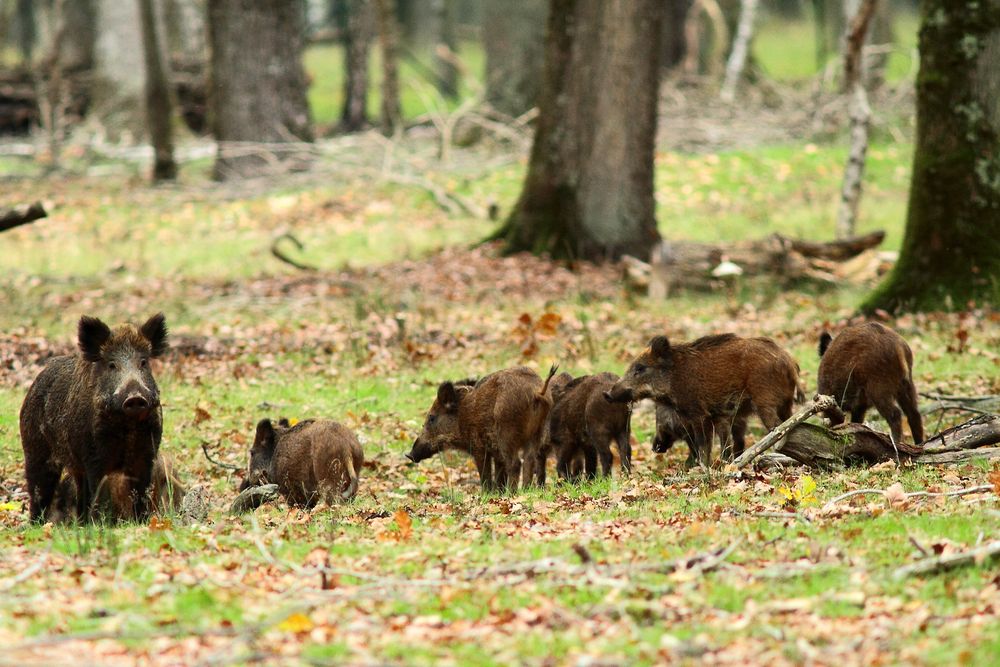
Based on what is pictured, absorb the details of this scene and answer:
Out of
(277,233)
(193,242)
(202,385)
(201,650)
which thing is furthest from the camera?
(193,242)

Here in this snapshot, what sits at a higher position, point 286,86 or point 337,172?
point 286,86

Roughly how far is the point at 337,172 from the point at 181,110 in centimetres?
1007

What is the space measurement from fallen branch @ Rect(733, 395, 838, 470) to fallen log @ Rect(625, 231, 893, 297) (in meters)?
8.79

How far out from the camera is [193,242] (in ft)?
79.2

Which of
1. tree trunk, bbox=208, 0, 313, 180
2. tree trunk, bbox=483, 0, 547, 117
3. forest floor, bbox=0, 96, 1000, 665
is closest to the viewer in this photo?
forest floor, bbox=0, 96, 1000, 665

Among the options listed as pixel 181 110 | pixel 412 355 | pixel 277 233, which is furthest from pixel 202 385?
pixel 181 110

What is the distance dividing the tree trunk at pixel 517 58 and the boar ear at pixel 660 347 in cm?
2093

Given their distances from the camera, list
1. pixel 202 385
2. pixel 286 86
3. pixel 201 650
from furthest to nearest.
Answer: pixel 286 86 → pixel 202 385 → pixel 201 650

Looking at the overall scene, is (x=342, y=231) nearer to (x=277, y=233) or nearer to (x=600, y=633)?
(x=277, y=233)

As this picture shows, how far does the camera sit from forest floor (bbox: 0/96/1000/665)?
5.84 metres

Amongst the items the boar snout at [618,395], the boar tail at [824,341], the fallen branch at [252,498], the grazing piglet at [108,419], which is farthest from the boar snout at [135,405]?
the boar tail at [824,341]

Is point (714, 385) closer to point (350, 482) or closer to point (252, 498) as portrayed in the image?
point (350, 482)

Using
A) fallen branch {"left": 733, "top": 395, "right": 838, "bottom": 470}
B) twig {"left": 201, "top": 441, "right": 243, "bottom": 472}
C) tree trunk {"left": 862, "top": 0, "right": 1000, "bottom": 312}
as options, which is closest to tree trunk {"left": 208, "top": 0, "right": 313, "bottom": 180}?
tree trunk {"left": 862, "top": 0, "right": 1000, "bottom": 312}

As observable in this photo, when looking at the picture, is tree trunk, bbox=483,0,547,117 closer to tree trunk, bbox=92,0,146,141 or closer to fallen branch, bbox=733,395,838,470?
tree trunk, bbox=92,0,146,141
